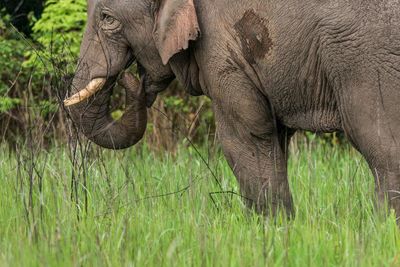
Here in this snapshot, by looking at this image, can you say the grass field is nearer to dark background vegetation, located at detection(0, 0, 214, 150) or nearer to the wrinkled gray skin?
the wrinkled gray skin

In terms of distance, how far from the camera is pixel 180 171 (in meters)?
8.03

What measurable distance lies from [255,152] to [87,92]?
3.90 ft

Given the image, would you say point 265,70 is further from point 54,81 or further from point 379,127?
point 54,81

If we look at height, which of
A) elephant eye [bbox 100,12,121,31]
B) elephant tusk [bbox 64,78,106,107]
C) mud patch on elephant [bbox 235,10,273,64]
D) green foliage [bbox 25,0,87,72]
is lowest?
elephant tusk [bbox 64,78,106,107]

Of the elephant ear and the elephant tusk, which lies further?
the elephant tusk

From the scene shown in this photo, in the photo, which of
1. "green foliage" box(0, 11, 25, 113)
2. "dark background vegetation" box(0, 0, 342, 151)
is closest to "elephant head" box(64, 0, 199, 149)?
"dark background vegetation" box(0, 0, 342, 151)

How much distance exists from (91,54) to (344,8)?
1883 millimetres

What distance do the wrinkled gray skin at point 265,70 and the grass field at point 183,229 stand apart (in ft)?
1.00

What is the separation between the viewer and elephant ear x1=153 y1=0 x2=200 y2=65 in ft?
21.8

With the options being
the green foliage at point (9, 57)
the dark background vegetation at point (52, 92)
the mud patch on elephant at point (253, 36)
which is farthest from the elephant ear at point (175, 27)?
the green foliage at point (9, 57)

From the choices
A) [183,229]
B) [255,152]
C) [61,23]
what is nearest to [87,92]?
[255,152]

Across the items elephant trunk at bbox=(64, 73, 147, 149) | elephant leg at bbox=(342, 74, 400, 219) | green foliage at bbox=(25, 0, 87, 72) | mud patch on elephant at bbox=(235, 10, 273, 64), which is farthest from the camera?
green foliage at bbox=(25, 0, 87, 72)

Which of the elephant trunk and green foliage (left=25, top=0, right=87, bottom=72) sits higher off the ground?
green foliage (left=25, top=0, right=87, bottom=72)

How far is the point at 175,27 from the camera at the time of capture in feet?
22.0
